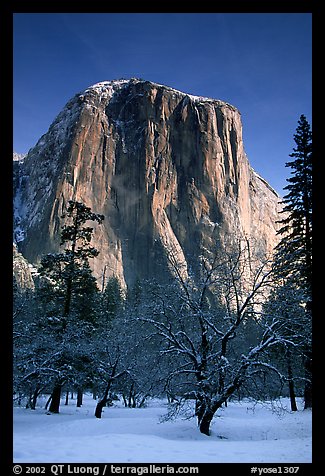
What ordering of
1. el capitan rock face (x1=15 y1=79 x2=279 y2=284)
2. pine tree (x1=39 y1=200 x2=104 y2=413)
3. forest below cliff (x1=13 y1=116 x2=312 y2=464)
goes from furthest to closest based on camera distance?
el capitan rock face (x1=15 y1=79 x2=279 y2=284)
pine tree (x1=39 y1=200 x2=104 y2=413)
forest below cliff (x1=13 y1=116 x2=312 y2=464)

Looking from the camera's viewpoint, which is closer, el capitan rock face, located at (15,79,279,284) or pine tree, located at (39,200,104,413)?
pine tree, located at (39,200,104,413)

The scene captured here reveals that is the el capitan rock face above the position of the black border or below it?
above

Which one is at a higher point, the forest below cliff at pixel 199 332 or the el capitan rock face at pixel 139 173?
the el capitan rock face at pixel 139 173

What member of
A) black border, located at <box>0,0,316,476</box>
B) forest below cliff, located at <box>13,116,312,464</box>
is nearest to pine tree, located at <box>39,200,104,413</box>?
forest below cliff, located at <box>13,116,312,464</box>

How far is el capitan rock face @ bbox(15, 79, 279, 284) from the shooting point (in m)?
87.7

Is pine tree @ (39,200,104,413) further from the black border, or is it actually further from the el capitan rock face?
the el capitan rock face

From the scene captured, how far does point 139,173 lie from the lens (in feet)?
308

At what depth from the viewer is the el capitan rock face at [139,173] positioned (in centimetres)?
8769

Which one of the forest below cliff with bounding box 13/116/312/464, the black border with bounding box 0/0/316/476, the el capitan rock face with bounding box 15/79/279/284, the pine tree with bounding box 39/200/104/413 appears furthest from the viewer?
the el capitan rock face with bounding box 15/79/279/284
